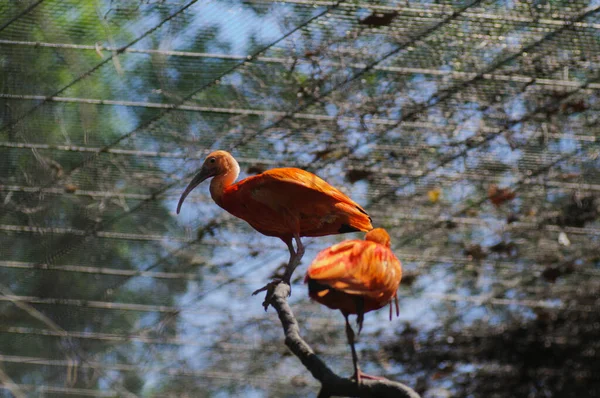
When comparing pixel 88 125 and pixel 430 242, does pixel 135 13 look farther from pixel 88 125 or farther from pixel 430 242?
pixel 430 242

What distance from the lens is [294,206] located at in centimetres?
401

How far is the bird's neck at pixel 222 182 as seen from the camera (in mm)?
4254

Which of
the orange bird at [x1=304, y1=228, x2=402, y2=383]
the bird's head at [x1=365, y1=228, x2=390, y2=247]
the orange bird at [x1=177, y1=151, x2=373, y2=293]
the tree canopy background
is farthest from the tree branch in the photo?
the tree canopy background

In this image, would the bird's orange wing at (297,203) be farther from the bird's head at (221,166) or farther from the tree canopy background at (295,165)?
the tree canopy background at (295,165)

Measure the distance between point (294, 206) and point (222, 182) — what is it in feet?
1.43

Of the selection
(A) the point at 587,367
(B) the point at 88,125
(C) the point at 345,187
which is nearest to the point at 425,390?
(A) the point at 587,367

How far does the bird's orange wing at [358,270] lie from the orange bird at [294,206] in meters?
0.78

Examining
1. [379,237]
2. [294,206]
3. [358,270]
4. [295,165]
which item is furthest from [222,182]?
[295,165]

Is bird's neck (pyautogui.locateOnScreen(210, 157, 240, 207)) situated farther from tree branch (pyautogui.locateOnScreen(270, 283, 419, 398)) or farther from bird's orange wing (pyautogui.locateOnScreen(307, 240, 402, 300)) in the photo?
tree branch (pyautogui.locateOnScreen(270, 283, 419, 398))

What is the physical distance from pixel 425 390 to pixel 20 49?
523 cm

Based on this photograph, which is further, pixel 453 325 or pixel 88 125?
pixel 453 325

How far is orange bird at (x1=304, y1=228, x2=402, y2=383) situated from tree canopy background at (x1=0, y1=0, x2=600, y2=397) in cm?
314

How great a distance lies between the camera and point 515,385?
384 inches

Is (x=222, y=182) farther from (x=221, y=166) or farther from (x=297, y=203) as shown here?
(x=297, y=203)
